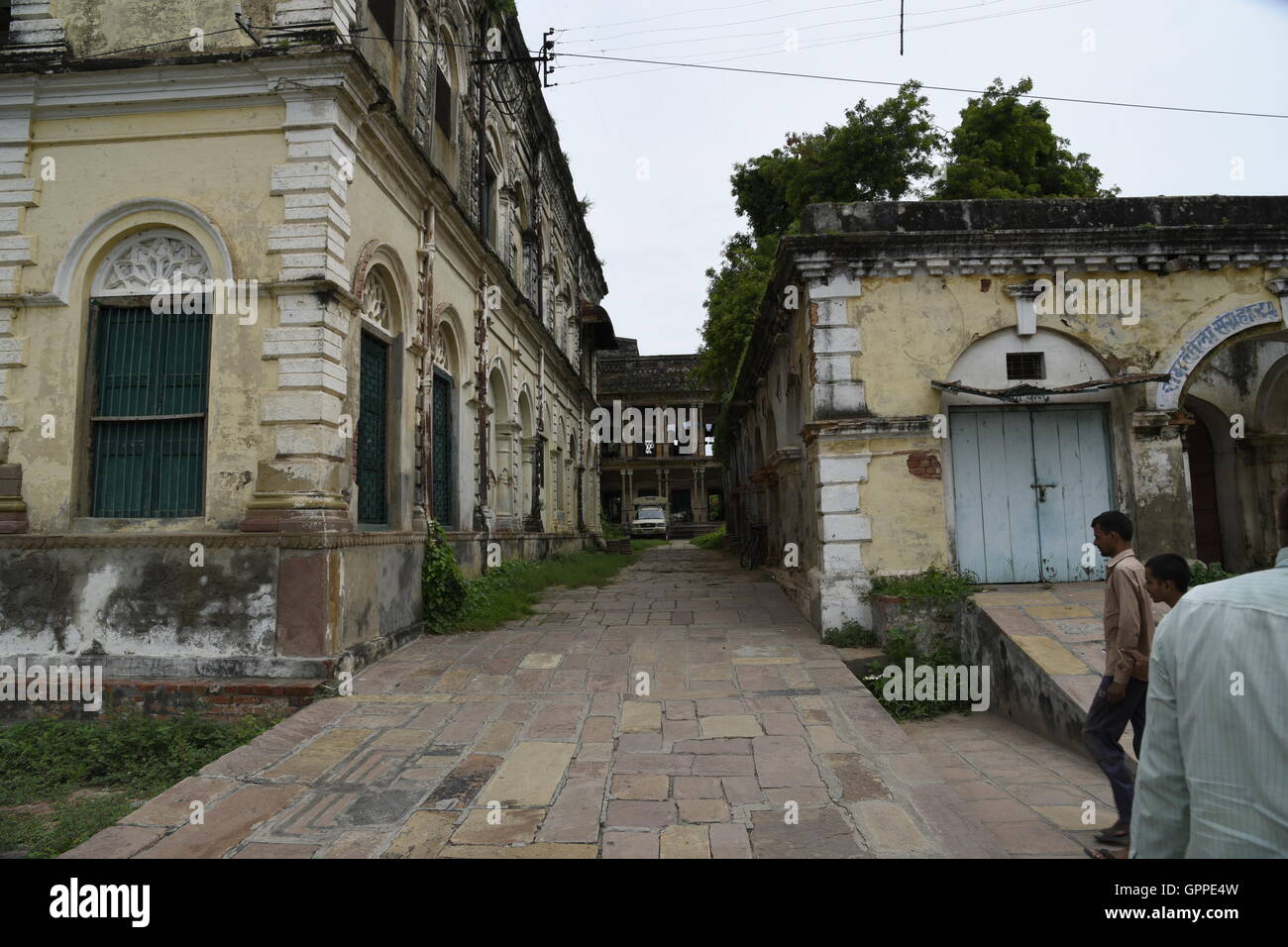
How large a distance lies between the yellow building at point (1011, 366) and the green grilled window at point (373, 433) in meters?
4.69

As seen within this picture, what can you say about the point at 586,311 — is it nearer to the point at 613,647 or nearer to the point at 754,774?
the point at 613,647

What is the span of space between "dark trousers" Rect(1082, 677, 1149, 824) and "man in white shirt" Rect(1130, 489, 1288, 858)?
8.23ft

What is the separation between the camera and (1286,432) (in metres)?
9.25

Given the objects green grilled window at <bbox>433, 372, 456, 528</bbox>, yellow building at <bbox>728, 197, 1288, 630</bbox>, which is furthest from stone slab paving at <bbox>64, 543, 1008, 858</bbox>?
green grilled window at <bbox>433, 372, 456, 528</bbox>

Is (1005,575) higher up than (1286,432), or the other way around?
(1286,432)

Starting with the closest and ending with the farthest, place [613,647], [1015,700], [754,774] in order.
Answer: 1. [754,774]
2. [1015,700]
3. [613,647]

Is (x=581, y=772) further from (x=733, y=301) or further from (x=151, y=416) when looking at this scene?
(x=733, y=301)

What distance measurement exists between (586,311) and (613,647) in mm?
16685

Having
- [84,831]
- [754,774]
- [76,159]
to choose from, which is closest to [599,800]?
[754,774]

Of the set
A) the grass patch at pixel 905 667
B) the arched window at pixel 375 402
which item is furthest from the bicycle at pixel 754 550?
the arched window at pixel 375 402

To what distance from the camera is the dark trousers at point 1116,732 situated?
3846mm

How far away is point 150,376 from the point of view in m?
6.95

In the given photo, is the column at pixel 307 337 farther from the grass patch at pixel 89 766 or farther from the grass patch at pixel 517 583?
the grass patch at pixel 517 583

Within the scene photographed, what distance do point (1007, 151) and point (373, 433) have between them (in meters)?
15.9
